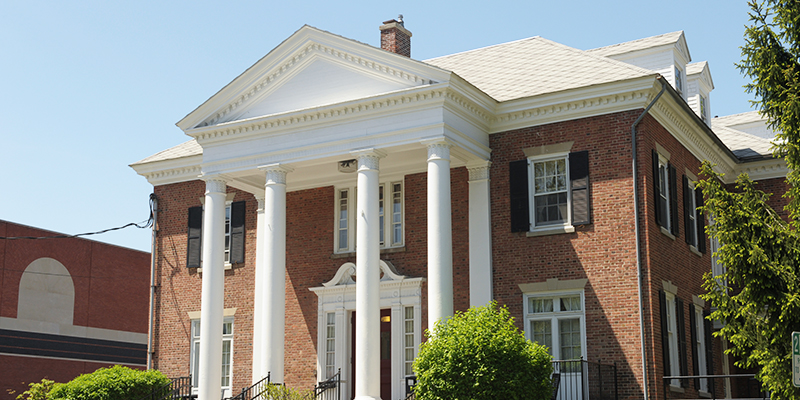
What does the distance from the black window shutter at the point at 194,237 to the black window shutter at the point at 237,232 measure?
117cm

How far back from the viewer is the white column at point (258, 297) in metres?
24.5

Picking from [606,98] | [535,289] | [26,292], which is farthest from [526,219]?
[26,292]

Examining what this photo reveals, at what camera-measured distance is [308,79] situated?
893 inches

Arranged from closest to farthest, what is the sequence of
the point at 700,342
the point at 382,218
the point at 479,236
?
the point at 479,236
the point at 700,342
the point at 382,218

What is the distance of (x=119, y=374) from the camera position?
23672mm

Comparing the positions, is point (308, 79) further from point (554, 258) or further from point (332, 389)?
point (332, 389)

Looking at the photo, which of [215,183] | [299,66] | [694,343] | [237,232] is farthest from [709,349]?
[215,183]

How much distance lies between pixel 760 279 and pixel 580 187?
19.8ft

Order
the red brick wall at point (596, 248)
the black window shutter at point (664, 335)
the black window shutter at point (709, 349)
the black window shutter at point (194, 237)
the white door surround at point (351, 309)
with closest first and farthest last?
the red brick wall at point (596, 248) → the black window shutter at point (664, 335) → the white door surround at point (351, 309) → the black window shutter at point (709, 349) → the black window shutter at point (194, 237)

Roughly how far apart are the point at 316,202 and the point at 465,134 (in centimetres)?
603

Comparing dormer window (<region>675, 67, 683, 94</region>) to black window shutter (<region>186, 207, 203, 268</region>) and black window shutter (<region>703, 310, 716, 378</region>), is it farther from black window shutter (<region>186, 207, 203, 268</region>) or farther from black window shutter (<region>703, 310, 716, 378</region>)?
black window shutter (<region>186, 207, 203, 268</region>)

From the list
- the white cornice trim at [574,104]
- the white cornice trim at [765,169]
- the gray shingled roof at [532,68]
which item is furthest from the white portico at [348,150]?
the white cornice trim at [765,169]

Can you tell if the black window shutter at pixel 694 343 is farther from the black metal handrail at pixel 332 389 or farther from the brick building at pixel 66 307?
the brick building at pixel 66 307

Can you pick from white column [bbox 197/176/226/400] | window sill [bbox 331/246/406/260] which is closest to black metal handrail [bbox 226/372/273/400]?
white column [bbox 197/176/226/400]
